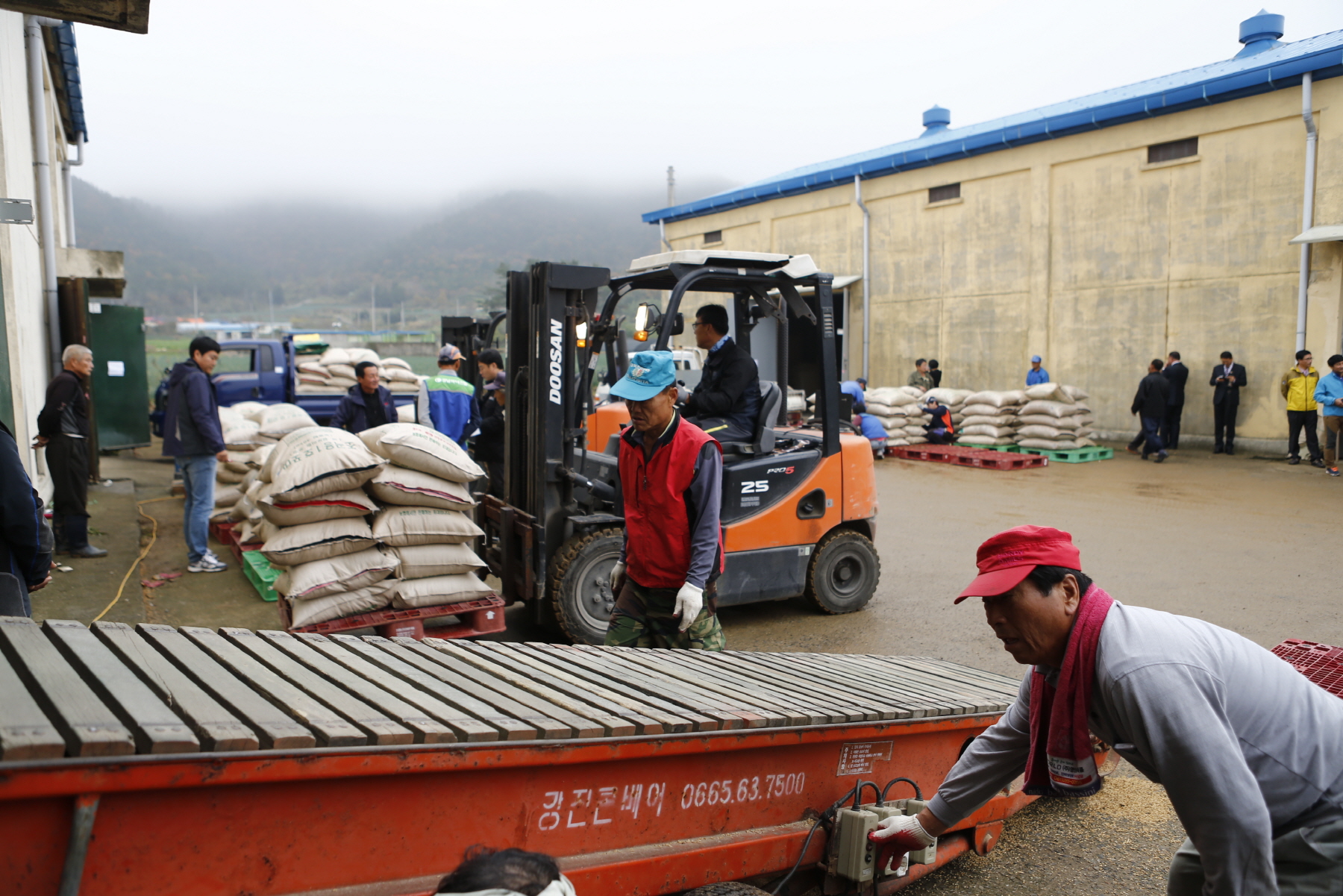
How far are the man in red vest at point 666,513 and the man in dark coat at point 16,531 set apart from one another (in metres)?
2.37

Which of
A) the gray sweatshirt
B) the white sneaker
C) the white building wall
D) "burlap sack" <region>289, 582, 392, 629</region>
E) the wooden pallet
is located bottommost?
the white sneaker

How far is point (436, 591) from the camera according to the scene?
5.37 metres

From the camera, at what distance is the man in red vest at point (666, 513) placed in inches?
148

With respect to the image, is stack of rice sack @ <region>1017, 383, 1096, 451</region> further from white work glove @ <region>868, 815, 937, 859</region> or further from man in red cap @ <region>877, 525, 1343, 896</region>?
man in red cap @ <region>877, 525, 1343, 896</region>

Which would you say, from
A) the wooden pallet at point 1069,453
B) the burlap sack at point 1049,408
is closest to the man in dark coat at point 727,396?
the wooden pallet at point 1069,453

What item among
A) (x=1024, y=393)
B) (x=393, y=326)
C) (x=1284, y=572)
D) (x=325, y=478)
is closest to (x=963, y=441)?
(x=1024, y=393)

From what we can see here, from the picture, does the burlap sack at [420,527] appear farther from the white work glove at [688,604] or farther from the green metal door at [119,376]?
the green metal door at [119,376]

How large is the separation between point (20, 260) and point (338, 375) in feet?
23.4

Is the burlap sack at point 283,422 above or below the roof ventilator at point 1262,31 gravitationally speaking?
below

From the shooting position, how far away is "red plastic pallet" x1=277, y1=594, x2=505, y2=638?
512 centimetres

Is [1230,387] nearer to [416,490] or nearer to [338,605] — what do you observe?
[416,490]

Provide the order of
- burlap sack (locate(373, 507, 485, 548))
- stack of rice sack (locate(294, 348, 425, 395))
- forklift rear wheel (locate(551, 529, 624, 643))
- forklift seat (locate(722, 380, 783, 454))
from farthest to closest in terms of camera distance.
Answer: stack of rice sack (locate(294, 348, 425, 395))
forklift seat (locate(722, 380, 783, 454))
forklift rear wheel (locate(551, 529, 624, 643))
burlap sack (locate(373, 507, 485, 548))

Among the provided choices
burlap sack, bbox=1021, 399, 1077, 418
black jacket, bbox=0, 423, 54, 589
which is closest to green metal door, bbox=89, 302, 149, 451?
black jacket, bbox=0, 423, 54, 589

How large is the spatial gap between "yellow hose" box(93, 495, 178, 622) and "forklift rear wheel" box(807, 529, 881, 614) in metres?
4.48
